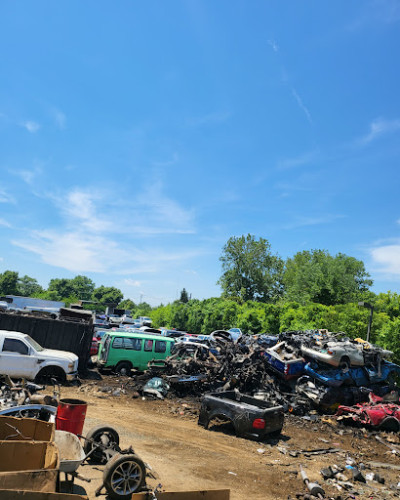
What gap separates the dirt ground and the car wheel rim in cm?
54

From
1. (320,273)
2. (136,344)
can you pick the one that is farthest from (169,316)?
(136,344)

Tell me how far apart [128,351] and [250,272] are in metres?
49.4

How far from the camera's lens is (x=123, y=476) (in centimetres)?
541

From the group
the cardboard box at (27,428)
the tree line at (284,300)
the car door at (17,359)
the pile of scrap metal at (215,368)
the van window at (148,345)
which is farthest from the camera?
the tree line at (284,300)

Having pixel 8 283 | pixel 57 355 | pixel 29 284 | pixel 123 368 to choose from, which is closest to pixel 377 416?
pixel 123 368

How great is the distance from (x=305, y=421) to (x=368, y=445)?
2006 millimetres

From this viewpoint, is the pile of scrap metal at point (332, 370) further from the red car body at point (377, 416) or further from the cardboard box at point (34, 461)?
the cardboard box at point (34, 461)

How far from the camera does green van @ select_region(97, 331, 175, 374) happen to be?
16.1 m

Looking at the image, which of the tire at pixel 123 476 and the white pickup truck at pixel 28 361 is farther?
the white pickup truck at pixel 28 361

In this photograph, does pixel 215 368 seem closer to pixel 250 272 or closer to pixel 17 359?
pixel 17 359

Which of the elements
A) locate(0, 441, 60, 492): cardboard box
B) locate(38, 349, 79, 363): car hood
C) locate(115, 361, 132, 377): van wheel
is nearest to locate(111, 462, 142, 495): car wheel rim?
locate(0, 441, 60, 492): cardboard box

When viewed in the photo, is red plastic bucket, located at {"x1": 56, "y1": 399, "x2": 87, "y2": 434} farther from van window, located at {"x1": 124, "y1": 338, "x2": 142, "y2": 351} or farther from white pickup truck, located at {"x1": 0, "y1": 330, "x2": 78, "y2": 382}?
van window, located at {"x1": 124, "y1": 338, "x2": 142, "y2": 351}

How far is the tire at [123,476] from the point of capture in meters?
5.29

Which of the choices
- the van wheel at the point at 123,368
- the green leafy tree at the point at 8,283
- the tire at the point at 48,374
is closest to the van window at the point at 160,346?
the van wheel at the point at 123,368
